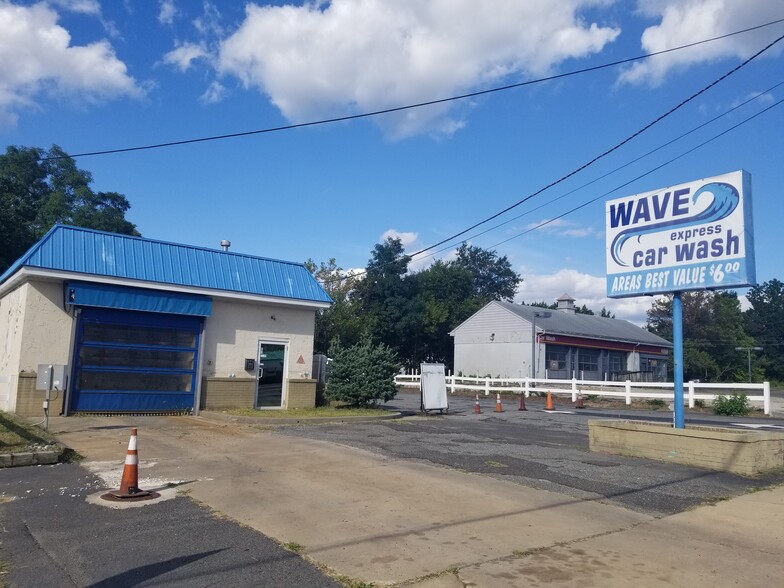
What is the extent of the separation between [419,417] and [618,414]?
9172 mm

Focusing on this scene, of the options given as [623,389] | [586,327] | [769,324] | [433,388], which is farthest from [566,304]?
[769,324]

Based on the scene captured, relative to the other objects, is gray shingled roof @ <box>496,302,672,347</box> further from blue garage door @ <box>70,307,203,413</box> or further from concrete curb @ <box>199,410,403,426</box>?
blue garage door @ <box>70,307,203,413</box>

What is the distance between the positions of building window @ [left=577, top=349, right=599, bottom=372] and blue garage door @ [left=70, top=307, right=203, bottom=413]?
124 ft

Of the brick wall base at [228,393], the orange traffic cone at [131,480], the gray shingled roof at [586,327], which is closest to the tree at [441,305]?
the gray shingled roof at [586,327]

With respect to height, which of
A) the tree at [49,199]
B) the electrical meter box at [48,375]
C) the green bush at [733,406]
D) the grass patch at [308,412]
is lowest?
the grass patch at [308,412]

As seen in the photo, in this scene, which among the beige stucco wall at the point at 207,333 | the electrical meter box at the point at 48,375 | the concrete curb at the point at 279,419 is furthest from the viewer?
the beige stucco wall at the point at 207,333

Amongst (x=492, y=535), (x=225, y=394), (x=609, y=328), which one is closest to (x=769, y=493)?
(x=492, y=535)

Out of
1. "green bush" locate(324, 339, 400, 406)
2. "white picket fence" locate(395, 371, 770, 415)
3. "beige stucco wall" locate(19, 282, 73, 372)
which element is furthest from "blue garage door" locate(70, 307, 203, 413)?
"white picket fence" locate(395, 371, 770, 415)

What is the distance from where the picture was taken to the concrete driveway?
5367 millimetres

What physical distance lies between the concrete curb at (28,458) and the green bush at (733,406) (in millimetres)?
23393

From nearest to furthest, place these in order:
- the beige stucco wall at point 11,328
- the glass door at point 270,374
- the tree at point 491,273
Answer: the beige stucco wall at point 11,328 < the glass door at point 270,374 < the tree at point 491,273

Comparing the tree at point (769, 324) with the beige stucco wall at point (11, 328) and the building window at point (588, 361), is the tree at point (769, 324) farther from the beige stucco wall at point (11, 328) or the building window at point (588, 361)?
the beige stucco wall at point (11, 328)

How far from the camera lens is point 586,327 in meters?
51.6

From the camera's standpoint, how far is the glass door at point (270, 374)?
19.2m
